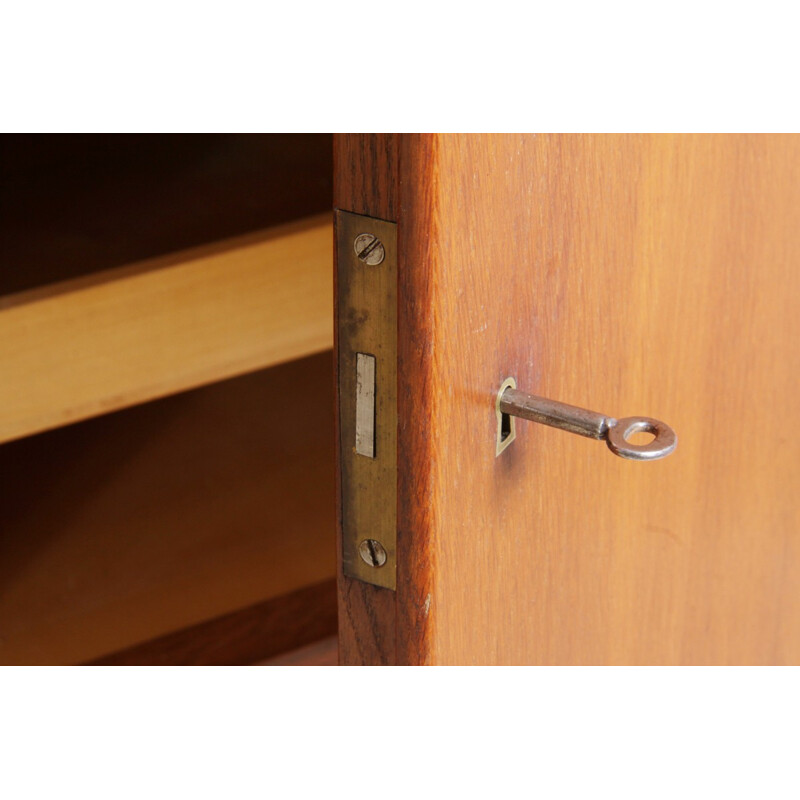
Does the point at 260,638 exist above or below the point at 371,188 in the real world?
below

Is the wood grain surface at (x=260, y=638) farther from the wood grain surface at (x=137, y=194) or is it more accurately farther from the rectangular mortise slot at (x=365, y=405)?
the rectangular mortise slot at (x=365, y=405)

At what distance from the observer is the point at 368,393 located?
1.27ft

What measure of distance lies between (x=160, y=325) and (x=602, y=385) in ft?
0.99

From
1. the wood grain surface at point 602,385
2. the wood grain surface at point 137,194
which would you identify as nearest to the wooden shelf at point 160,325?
the wood grain surface at point 137,194

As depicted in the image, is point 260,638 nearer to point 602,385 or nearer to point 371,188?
point 602,385

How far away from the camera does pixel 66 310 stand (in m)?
0.65

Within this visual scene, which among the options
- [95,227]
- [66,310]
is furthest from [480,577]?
[95,227]

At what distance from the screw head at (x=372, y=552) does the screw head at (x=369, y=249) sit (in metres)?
0.10

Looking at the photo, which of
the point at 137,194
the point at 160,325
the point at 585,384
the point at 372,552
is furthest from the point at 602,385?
the point at 137,194

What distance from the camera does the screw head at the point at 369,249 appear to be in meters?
0.36

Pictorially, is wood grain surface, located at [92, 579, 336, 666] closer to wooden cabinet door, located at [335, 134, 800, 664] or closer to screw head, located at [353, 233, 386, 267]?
wooden cabinet door, located at [335, 134, 800, 664]

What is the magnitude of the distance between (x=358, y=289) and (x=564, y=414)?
0.09 m

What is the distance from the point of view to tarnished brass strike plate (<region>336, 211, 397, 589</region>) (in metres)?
0.37

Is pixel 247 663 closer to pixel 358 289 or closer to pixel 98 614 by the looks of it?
pixel 98 614
